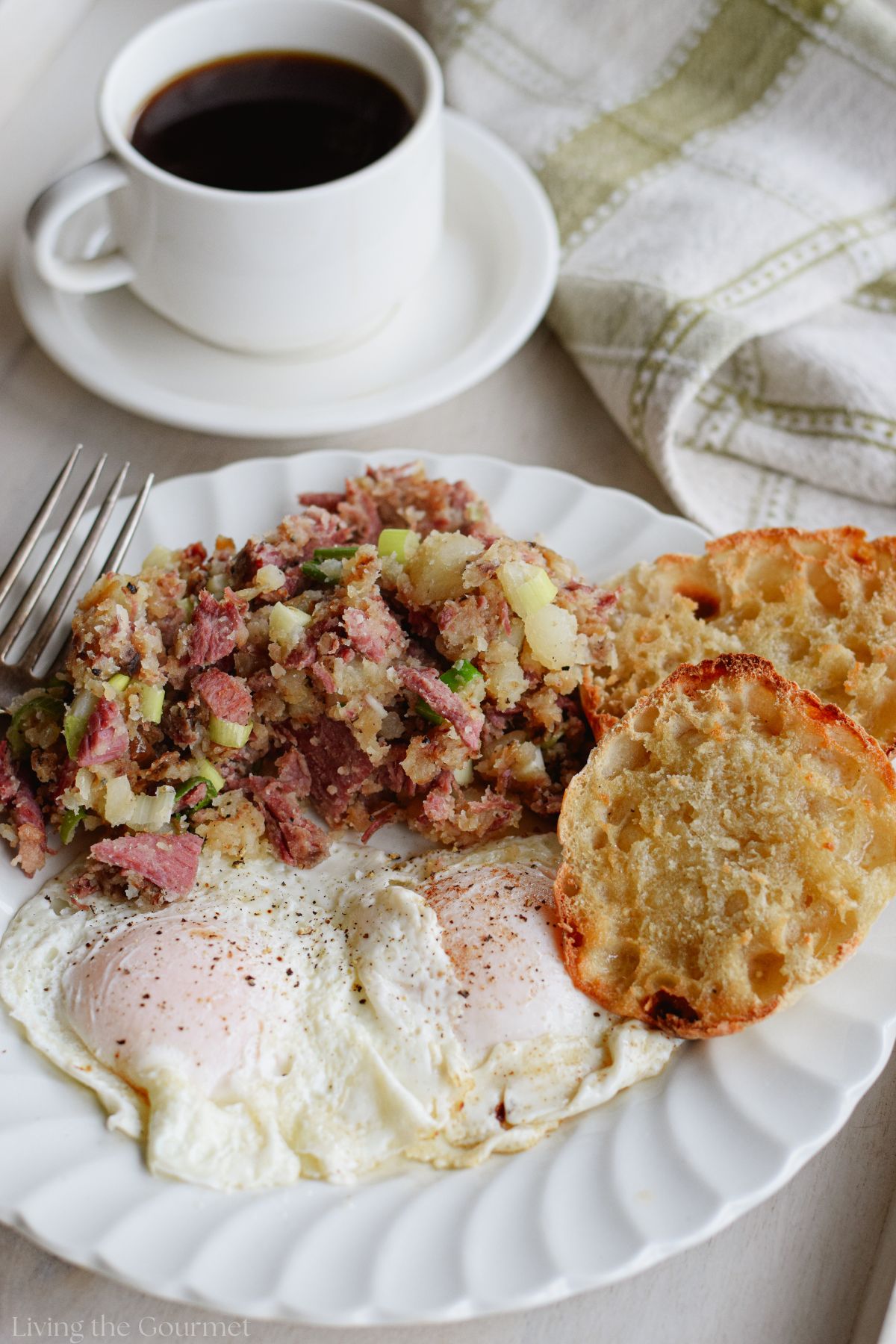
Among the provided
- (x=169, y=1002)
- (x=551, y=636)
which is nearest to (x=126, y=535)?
(x=551, y=636)

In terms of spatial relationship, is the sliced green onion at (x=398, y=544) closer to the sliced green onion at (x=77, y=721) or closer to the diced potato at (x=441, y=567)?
the diced potato at (x=441, y=567)

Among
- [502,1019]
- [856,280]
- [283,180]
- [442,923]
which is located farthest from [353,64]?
[502,1019]

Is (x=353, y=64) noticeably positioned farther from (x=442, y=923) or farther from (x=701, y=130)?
(x=442, y=923)

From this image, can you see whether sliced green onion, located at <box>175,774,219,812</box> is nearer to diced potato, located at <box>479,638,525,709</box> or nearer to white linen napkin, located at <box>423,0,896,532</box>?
diced potato, located at <box>479,638,525,709</box>

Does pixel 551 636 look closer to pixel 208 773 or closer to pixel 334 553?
pixel 334 553

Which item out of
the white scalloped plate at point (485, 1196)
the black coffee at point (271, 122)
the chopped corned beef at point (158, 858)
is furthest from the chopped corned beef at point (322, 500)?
the white scalloped plate at point (485, 1196)

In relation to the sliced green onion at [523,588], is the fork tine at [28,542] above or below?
below
